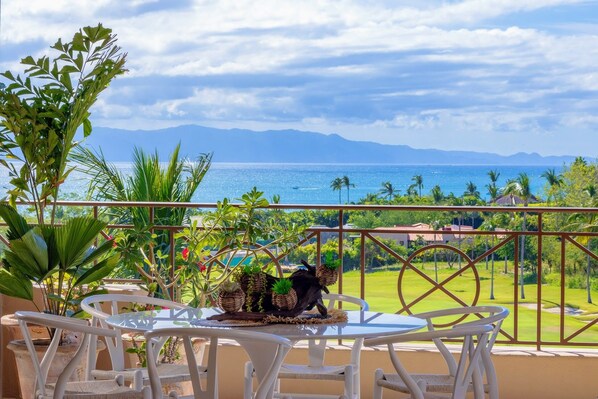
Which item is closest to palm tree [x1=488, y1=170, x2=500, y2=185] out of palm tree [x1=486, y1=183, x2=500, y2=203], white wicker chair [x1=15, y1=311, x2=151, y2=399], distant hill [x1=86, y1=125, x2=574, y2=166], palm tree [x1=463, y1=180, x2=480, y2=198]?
palm tree [x1=486, y1=183, x2=500, y2=203]

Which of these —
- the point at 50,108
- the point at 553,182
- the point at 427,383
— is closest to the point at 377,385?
the point at 427,383

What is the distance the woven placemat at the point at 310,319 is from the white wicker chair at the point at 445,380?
0.26 meters

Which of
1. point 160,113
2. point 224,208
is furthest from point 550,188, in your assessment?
point 224,208

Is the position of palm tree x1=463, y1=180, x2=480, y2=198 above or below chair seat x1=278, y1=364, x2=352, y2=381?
above

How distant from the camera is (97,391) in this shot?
2941 mm

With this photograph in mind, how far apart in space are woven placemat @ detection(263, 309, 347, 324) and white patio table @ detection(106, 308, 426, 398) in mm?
29

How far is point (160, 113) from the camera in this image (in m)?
41.9

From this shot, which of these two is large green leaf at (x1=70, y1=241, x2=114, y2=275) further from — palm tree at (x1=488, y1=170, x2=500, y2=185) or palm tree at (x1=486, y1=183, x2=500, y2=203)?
palm tree at (x1=488, y1=170, x2=500, y2=185)

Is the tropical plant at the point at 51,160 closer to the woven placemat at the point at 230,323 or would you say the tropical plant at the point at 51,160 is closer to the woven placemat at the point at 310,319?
the woven placemat at the point at 230,323

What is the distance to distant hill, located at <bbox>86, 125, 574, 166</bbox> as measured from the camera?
4034cm

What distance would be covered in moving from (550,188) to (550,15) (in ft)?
35.2

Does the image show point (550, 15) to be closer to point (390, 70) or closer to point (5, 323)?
point (390, 70)

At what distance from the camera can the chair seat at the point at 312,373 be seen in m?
3.23

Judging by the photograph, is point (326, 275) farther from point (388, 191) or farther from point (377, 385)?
point (388, 191)
